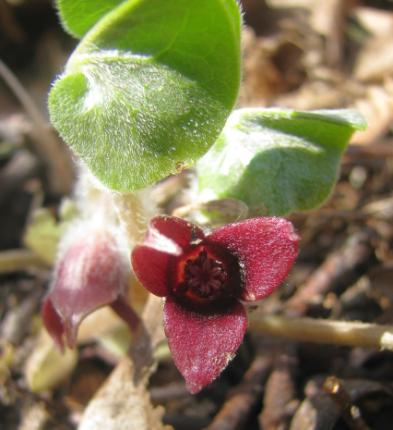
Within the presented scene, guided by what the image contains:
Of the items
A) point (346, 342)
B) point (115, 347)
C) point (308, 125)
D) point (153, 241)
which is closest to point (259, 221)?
point (153, 241)

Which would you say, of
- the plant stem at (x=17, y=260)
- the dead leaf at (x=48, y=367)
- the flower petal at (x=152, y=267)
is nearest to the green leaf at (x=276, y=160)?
the flower petal at (x=152, y=267)

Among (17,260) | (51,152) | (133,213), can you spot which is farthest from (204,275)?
(51,152)

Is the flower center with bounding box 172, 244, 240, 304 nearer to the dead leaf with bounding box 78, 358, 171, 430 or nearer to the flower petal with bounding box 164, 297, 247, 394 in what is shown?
the flower petal with bounding box 164, 297, 247, 394

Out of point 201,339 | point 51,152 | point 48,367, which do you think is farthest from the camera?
point 51,152

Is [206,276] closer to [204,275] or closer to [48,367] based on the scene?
[204,275]

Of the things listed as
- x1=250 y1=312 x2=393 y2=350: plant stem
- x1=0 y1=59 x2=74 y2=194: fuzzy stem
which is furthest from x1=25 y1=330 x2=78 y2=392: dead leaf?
x1=0 y1=59 x2=74 y2=194: fuzzy stem

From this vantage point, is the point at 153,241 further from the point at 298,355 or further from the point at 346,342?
the point at 298,355
